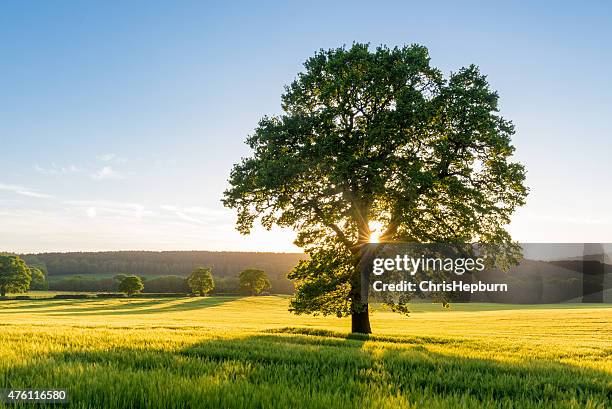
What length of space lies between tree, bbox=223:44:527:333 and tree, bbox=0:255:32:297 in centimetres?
10668

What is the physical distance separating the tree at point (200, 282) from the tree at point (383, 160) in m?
99.7

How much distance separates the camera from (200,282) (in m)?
119

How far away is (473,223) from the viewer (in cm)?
2153

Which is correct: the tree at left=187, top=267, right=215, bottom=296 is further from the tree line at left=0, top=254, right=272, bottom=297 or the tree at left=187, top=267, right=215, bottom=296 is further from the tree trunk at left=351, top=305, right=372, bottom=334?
the tree trunk at left=351, top=305, right=372, bottom=334

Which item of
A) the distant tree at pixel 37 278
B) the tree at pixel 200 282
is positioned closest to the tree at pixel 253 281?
the tree at pixel 200 282

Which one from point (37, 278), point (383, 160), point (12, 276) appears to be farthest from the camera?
point (37, 278)

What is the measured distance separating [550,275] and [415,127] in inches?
4036

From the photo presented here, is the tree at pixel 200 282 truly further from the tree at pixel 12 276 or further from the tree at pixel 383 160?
the tree at pixel 383 160

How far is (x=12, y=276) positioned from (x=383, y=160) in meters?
114

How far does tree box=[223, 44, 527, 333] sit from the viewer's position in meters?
21.2

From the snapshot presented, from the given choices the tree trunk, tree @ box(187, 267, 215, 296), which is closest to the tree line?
tree @ box(187, 267, 215, 296)

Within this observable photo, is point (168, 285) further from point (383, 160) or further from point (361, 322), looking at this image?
point (383, 160)

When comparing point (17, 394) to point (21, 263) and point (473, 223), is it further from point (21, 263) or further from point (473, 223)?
point (21, 263)

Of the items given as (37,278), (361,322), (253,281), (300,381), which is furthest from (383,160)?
(37,278)
